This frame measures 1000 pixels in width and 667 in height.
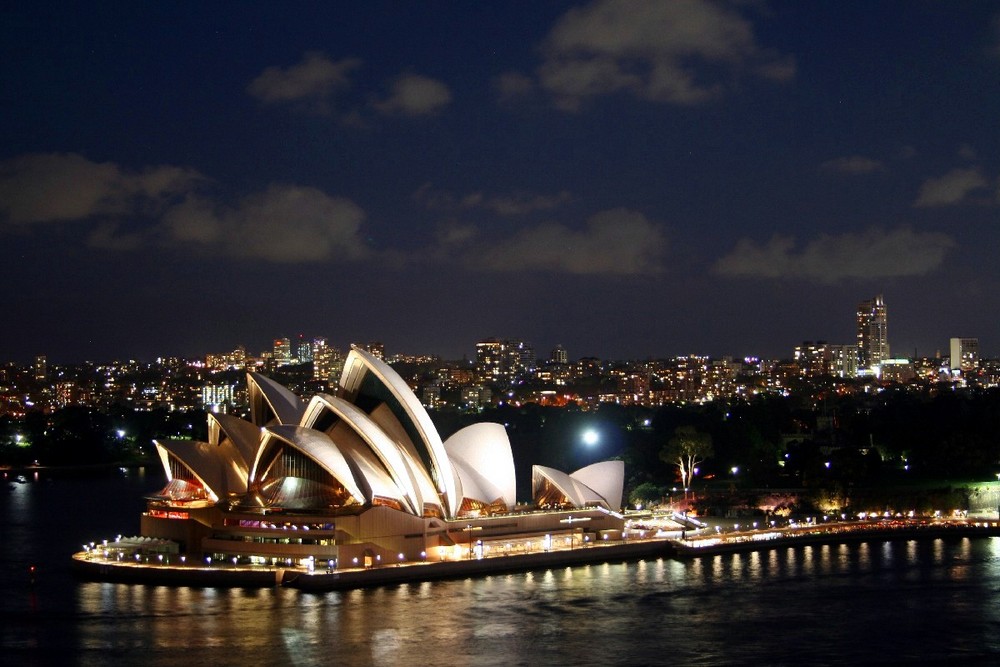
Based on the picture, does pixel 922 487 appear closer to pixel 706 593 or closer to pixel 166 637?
pixel 706 593

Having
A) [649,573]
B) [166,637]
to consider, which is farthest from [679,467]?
[166,637]

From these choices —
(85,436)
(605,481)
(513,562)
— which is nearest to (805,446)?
(605,481)

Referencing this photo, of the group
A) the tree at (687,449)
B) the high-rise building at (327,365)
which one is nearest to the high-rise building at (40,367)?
the high-rise building at (327,365)

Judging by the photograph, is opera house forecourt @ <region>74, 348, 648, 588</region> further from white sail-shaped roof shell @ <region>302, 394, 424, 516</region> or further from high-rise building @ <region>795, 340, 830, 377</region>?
high-rise building @ <region>795, 340, 830, 377</region>

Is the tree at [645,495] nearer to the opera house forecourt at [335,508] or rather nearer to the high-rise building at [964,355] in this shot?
the opera house forecourt at [335,508]

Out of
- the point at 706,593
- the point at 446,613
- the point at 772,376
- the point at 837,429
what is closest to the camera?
the point at 446,613

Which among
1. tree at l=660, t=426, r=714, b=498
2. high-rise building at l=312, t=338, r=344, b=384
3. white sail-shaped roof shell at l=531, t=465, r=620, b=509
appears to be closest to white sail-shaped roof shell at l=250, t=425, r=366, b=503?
white sail-shaped roof shell at l=531, t=465, r=620, b=509
